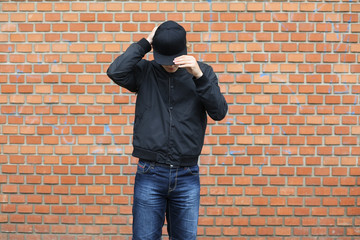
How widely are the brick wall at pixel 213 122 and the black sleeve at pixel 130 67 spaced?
123cm

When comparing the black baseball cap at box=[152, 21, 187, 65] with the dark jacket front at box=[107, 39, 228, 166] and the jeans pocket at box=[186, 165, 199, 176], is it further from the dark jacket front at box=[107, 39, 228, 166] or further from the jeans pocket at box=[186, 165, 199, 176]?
the jeans pocket at box=[186, 165, 199, 176]

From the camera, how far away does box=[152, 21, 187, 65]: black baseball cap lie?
2.51 m

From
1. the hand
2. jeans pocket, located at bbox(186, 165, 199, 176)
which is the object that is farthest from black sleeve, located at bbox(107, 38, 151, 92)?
jeans pocket, located at bbox(186, 165, 199, 176)

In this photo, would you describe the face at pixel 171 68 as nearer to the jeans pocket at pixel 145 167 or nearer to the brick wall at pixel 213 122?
the jeans pocket at pixel 145 167

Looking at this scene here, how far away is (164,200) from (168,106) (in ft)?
1.99

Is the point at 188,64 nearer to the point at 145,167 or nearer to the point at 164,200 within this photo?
the point at 145,167

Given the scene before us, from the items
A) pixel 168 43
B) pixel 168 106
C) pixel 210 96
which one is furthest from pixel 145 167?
pixel 168 43

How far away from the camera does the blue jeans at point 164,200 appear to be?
2.61m

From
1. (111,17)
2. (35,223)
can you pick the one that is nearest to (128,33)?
(111,17)

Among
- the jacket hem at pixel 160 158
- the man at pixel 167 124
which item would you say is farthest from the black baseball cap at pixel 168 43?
the jacket hem at pixel 160 158

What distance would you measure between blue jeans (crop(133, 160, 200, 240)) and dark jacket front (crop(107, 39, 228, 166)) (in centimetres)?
8

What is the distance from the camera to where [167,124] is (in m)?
2.58

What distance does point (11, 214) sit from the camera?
4020mm

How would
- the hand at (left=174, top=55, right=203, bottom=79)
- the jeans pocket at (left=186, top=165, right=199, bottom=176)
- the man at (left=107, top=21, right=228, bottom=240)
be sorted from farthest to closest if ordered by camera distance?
the jeans pocket at (left=186, top=165, right=199, bottom=176), the man at (left=107, top=21, right=228, bottom=240), the hand at (left=174, top=55, right=203, bottom=79)
